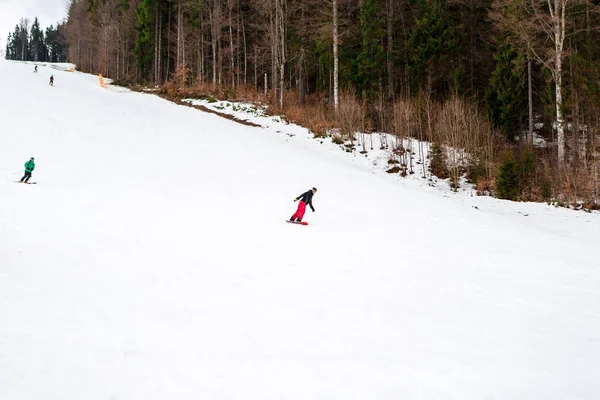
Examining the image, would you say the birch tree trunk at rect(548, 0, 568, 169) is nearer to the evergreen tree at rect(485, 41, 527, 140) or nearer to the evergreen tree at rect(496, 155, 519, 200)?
the evergreen tree at rect(496, 155, 519, 200)

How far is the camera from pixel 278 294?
630 cm

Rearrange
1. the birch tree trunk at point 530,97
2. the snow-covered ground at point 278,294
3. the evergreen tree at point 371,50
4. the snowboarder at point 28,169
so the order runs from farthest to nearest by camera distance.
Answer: the evergreen tree at point 371,50 < the birch tree trunk at point 530,97 < the snowboarder at point 28,169 < the snow-covered ground at point 278,294

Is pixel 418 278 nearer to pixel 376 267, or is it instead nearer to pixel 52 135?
pixel 376 267

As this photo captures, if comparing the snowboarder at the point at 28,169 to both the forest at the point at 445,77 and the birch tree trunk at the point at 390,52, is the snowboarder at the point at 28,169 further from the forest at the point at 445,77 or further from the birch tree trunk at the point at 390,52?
the birch tree trunk at the point at 390,52

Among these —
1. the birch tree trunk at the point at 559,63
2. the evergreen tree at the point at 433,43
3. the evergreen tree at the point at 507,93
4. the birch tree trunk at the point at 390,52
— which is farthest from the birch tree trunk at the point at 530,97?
the birch tree trunk at the point at 390,52

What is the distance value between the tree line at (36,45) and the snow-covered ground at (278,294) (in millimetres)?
125652

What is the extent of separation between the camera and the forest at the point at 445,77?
18891mm

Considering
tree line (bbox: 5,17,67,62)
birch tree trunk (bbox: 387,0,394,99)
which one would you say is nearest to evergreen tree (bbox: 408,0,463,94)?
birch tree trunk (bbox: 387,0,394,99)

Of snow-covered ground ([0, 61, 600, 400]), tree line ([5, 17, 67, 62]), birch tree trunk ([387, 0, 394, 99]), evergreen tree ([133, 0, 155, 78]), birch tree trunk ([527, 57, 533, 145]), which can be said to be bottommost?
snow-covered ground ([0, 61, 600, 400])

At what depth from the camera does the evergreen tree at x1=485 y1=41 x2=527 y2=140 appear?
2470 centimetres

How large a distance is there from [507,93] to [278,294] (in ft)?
81.5

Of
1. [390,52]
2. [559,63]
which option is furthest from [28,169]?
[390,52]

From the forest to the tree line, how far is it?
86.9 metres

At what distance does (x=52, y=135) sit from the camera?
21.5 m
